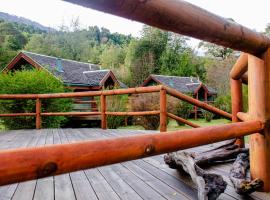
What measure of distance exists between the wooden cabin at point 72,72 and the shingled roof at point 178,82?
564 cm

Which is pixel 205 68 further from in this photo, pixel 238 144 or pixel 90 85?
pixel 238 144

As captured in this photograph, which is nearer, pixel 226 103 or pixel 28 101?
pixel 28 101

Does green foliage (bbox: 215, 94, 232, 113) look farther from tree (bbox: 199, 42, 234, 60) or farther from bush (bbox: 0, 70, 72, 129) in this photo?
tree (bbox: 199, 42, 234, 60)

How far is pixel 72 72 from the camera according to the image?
709 inches

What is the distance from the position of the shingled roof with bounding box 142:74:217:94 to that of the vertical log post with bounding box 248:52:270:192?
22.8 m

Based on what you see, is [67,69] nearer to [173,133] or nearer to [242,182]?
[242,182]

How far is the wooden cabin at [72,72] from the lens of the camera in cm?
1549

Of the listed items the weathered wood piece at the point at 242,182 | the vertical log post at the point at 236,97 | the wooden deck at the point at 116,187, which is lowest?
the wooden deck at the point at 116,187

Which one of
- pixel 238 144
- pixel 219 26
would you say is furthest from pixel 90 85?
pixel 219 26

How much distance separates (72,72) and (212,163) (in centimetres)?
1666

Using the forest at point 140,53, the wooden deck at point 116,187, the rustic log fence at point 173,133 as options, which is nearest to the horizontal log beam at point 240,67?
the rustic log fence at point 173,133

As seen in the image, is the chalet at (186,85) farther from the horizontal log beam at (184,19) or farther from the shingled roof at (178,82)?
the horizontal log beam at (184,19)

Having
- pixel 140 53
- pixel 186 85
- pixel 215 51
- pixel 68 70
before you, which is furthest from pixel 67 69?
pixel 215 51

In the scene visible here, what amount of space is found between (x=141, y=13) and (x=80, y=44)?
133ft
